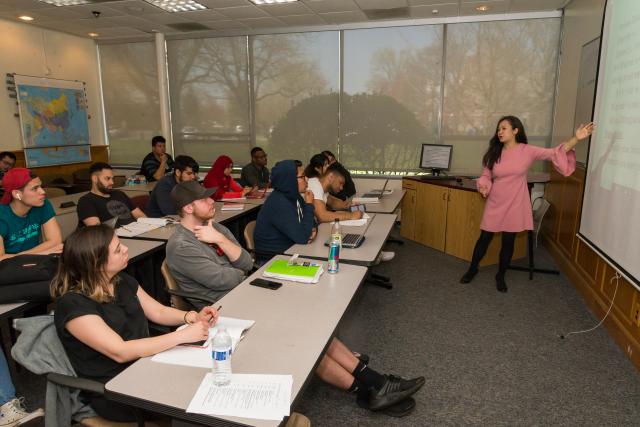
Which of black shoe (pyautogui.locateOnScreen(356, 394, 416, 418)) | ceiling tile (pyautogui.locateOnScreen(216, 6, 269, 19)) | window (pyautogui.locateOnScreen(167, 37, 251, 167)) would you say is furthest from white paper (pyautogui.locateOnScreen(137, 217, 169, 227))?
window (pyautogui.locateOnScreen(167, 37, 251, 167))

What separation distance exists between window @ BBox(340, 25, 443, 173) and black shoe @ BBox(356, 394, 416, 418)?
470 cm

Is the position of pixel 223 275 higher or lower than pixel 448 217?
higher

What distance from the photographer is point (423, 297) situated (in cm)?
390

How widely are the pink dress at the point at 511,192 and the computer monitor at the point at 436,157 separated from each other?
190cm

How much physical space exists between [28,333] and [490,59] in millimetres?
6230

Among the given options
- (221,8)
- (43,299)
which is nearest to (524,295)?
(43,299)

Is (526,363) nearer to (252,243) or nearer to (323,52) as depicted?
(252,243)

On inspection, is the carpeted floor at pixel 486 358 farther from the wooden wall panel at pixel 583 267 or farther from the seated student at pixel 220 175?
the seated student at pixel 220 175

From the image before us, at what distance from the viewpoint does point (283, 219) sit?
302cm

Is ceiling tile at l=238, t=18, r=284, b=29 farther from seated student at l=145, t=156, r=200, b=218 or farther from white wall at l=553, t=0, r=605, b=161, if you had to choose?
white wall at l=553, t=0, r=605, b=161

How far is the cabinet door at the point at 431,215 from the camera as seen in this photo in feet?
17.0

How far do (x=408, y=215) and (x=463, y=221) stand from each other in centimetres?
103

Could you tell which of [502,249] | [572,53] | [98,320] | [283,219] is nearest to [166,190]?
[283,219]

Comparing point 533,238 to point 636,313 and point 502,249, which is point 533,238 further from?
point 636,313
